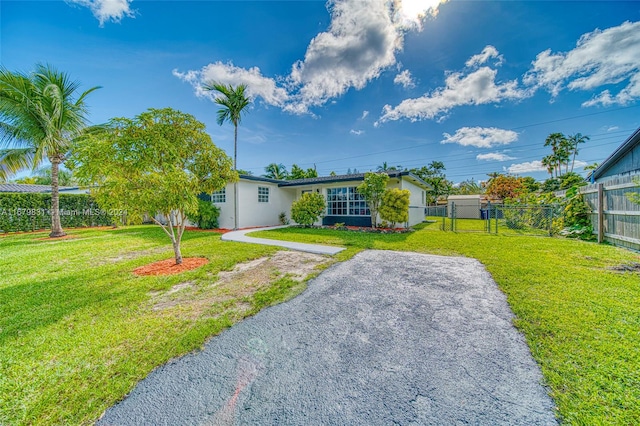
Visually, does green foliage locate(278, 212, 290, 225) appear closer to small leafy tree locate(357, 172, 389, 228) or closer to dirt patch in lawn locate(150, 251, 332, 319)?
small leafy tree locate(357, 172, 389, 228)

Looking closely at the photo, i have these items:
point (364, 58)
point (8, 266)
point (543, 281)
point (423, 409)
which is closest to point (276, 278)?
point (423, 409)

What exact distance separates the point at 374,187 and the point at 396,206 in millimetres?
1344

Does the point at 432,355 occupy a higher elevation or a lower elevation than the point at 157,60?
lower

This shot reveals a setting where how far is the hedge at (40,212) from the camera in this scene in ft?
35.2

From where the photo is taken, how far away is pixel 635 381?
5.72 feet

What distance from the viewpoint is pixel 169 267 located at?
513 cm

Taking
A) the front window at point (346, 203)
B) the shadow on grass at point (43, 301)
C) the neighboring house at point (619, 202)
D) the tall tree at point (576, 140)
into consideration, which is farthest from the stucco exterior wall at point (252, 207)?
the tall tree at point (576, 140)

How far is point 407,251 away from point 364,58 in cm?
917

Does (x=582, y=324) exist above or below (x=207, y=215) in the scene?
below

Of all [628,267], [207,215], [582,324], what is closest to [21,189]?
[207,215]

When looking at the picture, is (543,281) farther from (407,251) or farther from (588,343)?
(407,251)

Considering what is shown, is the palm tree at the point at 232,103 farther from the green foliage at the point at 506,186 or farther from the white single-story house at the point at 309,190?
the green foliage at the point at 506,186

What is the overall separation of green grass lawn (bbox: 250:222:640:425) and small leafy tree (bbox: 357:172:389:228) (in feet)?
17.4

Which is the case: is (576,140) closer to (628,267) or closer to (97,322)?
(628,267)
